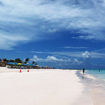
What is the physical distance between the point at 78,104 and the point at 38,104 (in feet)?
6.43

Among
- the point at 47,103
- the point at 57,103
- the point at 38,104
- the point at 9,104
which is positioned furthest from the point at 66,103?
the point at 9,104

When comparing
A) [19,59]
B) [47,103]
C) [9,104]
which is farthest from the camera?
[19,59]

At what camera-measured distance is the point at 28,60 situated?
118125mm

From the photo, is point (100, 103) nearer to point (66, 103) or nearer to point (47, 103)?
point (66, 103)

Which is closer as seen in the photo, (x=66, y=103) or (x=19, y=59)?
(x=66, y=103)

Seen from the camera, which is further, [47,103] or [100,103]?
[100,103]

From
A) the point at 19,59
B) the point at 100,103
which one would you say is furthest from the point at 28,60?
the point at 100,103

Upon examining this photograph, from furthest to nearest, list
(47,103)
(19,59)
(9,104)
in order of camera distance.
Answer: (19,59) < (47,103) < (9,104)

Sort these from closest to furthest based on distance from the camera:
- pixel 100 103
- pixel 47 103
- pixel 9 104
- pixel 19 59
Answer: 1. pixel 9 104
2. pixel 47 103
3. pixel 100 103
4. pixel 19 59

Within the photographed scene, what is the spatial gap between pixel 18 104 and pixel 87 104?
3.37m

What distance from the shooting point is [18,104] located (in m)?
6.38

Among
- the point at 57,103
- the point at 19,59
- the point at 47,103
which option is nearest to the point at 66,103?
the point at 57,103

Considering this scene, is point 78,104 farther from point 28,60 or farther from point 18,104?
point 28,60

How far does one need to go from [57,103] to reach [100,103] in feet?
8.31
